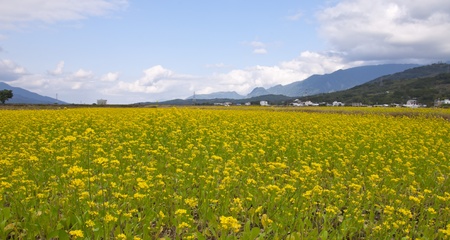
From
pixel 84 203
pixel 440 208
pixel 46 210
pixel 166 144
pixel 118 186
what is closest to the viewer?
pixel 46 210

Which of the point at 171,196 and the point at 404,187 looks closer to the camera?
the point at 171,196

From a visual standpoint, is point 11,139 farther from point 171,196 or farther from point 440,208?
point 440,208

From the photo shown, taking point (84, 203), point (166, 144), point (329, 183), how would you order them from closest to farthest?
point (84, 203) < point (329, 183) < point (166, 144)

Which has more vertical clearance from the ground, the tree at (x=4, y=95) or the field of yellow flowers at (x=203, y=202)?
the tree at (x=4, y=95)

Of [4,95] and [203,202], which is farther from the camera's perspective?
[4,95]

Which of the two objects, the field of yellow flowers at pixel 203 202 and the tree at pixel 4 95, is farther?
the tree at pixel 4 95

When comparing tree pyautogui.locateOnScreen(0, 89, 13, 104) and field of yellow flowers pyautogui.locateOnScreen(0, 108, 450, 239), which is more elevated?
tree pyautogui.locateOnScreen(0, 89, 13, 104)

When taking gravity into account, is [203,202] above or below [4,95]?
below

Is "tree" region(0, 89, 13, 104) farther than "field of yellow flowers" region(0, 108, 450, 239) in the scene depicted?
Yes

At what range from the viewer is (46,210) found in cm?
552

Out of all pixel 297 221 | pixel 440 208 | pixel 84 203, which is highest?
pixel 84 203

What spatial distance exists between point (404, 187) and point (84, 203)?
299 inches

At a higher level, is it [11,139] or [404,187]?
[11,139]

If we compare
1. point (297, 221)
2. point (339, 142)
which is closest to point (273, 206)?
point (297, 221)
